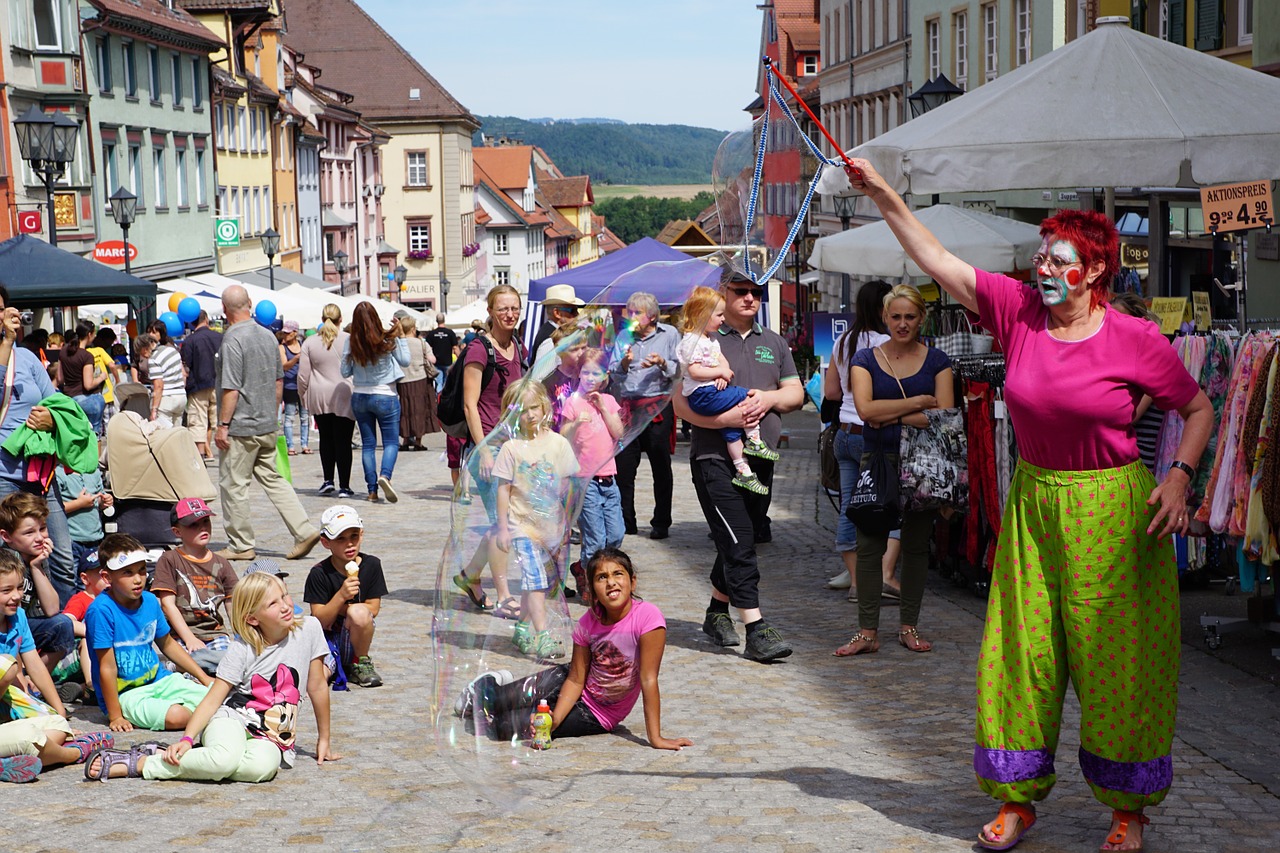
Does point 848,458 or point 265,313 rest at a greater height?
point 265,313

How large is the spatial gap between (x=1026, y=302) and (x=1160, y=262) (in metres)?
16.8

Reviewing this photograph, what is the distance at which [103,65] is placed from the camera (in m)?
39.1

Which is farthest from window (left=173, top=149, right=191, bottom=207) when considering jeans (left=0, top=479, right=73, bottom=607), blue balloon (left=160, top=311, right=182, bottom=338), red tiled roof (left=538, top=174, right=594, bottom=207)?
red tiled roof (left=538, top=174, right=594, bottom=207)

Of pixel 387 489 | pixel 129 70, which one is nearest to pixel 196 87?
pixel 129 70

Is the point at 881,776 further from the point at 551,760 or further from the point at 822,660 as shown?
the point at 822,660

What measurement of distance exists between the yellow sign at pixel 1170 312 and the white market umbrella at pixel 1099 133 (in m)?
0.74

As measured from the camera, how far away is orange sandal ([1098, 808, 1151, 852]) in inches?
202

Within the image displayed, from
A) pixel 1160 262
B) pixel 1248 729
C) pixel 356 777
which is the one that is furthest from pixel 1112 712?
pixel 1160 262

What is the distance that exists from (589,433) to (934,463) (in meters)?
2.47

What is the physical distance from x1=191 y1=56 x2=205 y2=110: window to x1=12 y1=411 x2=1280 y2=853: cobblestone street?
4162cm

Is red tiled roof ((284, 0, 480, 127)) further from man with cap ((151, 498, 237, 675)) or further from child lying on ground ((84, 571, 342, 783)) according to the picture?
child lying on ground ((84, 571, 342, 783))

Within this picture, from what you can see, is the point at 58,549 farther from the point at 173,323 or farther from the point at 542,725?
the point at 173,323

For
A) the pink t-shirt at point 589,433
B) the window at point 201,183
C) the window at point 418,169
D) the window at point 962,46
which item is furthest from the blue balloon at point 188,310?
the window at point 418,169

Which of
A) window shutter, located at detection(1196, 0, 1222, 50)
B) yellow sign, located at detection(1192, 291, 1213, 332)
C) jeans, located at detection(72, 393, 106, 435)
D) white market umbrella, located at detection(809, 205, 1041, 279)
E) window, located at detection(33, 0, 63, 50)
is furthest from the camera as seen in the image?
window, located at detection(33, 0, 63, 50)
